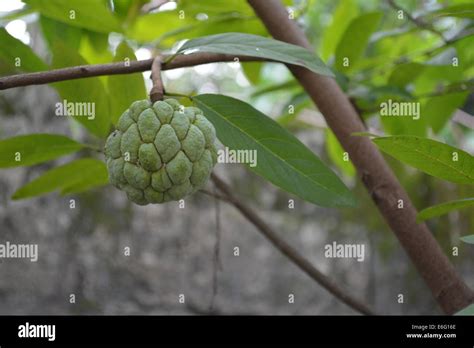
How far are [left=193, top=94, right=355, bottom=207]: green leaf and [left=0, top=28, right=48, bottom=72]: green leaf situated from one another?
35 centimetres

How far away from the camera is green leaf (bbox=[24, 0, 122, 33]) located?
1.10 m

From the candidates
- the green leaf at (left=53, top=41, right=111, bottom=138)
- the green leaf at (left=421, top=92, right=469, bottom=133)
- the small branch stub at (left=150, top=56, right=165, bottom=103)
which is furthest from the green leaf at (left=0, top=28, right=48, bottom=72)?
the green leaf at (left=421, top=92, right=469, bottom=133)

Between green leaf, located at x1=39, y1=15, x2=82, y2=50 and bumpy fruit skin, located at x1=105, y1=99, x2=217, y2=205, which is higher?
green leaf, located at x1=39, y1=15, x2=82, y2=50

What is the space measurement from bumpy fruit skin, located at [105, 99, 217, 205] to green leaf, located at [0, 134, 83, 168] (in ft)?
0.96

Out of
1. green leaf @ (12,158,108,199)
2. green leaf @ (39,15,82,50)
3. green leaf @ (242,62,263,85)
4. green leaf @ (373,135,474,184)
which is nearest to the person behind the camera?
green leaf @ (373,135,474,184)

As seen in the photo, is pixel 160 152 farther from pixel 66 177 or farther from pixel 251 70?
pixel 251 70

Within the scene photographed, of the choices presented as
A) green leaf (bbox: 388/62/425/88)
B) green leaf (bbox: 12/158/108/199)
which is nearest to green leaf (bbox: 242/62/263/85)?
green leaf (bbox: 388/62/425/88)

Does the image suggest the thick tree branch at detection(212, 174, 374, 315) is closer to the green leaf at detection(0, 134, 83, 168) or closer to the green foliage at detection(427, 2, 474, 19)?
the green leaf at detection(0, 134, 83, 168)

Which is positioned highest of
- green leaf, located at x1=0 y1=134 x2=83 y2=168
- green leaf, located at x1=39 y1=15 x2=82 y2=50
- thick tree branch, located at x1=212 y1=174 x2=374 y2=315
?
green leaf, located at x1=39 y1=15 x2=82 y2=50

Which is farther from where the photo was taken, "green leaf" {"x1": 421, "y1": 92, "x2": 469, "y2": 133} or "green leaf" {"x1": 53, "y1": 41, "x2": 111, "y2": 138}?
"green leaf" {"x1": 421, "y1": 92, "x2": 469, "y2": 133}

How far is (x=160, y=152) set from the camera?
79cm

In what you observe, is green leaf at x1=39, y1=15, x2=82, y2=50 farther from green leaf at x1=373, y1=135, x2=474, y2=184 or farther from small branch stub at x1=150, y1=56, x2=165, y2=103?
green leaf at x1=373, y1=135, x2=474, y2=184

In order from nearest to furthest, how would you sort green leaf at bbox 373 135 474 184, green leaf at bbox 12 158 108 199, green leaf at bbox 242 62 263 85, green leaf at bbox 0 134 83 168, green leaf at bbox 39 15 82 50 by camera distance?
1. green leaf at bbox 373 135 474 184
2. green leaf at bbox 0 134 83 168
3. green leaf at bbox 12 158 108 199
4. green leaf at bbox 39 15 82 50
5. green leaf at bbox 242 62 263 85

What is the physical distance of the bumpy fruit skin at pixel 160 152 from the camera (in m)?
0.79
